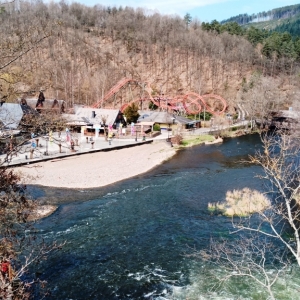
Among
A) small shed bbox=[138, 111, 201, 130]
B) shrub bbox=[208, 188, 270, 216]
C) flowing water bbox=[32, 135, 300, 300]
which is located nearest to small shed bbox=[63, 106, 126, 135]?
small shed bbox=[138, 111, 201, 130]

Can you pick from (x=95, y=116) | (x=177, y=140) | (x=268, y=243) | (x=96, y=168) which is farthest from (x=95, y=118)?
(x=268, y=243)

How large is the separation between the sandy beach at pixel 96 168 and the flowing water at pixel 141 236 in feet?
4.64

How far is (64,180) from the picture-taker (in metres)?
26.8

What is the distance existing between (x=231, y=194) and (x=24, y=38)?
18314 millimetres

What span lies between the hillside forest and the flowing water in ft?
153

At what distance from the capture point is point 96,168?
30.5m

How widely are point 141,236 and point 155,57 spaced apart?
80.3 meters

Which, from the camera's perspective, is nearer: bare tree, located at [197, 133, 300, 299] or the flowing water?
bare tree, located at [197, 133, 300, 299]

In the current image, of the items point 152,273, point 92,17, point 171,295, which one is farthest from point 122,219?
point 92,17

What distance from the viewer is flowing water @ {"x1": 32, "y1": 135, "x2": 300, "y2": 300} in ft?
43.5

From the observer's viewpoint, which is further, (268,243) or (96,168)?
(96,168)

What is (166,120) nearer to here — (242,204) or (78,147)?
(78,147)

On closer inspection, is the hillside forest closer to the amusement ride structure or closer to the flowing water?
the amusement ride structure

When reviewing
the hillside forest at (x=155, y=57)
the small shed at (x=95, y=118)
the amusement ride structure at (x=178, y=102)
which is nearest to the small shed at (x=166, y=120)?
the small shed at (x=95, y=118)
